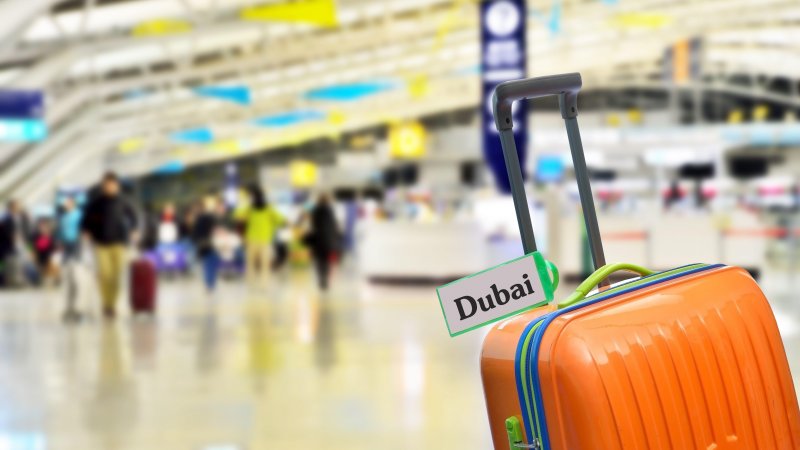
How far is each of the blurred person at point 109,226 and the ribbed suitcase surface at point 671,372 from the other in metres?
10.2

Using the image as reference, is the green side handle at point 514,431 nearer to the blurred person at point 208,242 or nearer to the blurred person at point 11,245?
the blurred person at point 208,242

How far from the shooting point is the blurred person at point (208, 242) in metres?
17.6

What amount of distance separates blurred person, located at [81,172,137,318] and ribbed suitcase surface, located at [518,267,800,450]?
1016 cm

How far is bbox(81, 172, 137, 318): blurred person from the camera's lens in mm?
12164

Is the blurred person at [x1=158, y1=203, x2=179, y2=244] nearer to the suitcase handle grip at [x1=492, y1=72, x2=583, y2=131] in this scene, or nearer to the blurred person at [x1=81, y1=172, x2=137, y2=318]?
the blurred person at [x1=81, y1=172, x2=137, y2=318]

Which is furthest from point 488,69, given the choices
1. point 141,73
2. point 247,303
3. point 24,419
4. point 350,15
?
point 141,73

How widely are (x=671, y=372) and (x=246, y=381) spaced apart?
5185mm

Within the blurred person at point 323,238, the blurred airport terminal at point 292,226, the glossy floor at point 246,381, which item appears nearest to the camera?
the glossy floor at point 246,381

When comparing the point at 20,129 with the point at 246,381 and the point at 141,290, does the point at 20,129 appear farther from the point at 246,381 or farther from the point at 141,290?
the point at 246,381

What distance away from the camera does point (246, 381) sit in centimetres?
734

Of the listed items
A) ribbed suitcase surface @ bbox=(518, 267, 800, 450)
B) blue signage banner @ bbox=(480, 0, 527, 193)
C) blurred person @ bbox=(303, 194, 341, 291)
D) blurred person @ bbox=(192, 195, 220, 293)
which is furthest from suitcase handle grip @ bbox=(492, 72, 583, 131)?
blurred person @ bbox=(192, 195, 220, 293)

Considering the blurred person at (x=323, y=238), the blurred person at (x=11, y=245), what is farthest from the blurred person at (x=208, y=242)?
the blurred person at (x=11, y=245)

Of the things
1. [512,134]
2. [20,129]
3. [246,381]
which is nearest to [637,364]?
[512,134]

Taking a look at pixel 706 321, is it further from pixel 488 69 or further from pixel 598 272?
pixel 488 69
